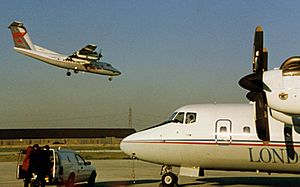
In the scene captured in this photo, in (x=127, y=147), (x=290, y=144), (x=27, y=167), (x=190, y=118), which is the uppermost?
(x=190, y=118)

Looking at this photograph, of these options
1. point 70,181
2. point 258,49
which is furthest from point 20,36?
point 258,49

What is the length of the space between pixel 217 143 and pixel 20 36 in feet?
176

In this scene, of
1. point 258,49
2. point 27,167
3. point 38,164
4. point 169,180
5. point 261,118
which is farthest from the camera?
point 169,180

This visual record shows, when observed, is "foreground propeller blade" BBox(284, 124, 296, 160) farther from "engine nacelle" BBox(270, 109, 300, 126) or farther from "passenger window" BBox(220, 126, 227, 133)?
"passenger window" BBox(220, 126, 227, 133)

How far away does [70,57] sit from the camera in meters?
60.8

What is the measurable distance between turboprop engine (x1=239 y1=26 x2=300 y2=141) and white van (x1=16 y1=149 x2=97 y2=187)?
725cm

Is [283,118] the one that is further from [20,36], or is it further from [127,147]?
[20,36]

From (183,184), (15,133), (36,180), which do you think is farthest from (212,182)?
(15,133)

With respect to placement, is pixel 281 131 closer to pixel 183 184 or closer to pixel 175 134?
pixel 175 134

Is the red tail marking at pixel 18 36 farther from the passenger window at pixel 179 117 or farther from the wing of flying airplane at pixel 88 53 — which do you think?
the passenger window at pixel 179 117

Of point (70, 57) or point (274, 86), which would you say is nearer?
point (274, 86)

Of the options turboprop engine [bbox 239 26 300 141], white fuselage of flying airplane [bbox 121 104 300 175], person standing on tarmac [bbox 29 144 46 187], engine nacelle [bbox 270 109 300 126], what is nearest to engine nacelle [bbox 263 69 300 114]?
turboprop engine [bbox 239 26 300 141]

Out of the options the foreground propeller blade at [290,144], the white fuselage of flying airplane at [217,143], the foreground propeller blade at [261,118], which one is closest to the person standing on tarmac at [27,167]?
the white fuselage of flying airplane at [217,143]

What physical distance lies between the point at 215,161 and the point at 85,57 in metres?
44.8
